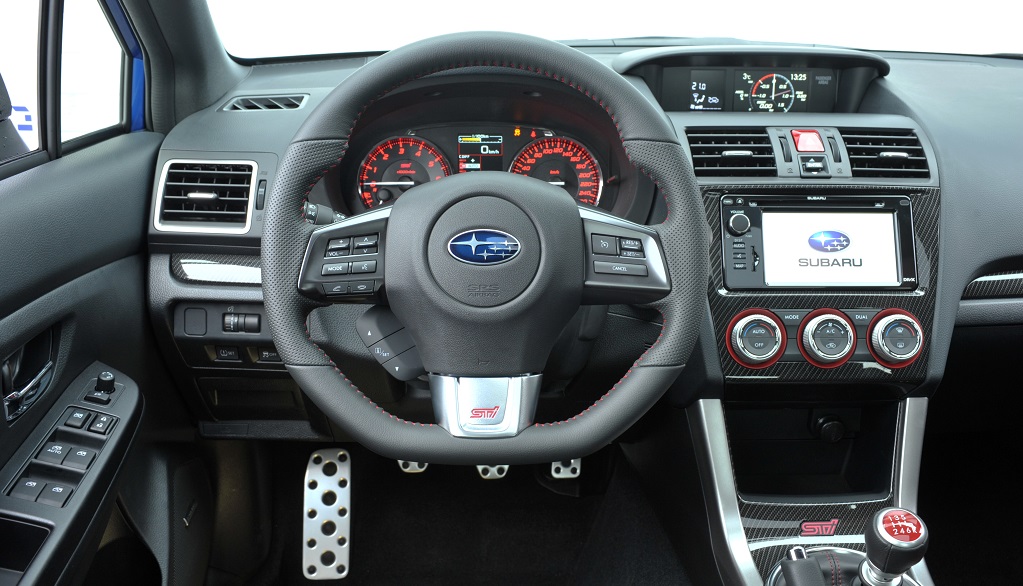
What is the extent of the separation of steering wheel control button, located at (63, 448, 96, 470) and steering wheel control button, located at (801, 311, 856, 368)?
129 cm

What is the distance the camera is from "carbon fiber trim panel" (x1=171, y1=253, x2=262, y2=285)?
5.29 ft

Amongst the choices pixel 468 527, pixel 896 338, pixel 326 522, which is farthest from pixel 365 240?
pixel 468 527

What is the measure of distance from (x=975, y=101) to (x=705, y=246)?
1070 mm

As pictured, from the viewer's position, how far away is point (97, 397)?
1.41 meters

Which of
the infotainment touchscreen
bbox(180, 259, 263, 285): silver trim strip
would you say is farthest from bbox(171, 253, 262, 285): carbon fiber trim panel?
the infotainment touchscreen

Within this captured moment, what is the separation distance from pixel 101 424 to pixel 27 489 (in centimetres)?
16

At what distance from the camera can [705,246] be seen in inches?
46.7

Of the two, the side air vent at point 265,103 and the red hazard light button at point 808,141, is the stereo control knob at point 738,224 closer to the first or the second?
the red hazard light button at point 808,141

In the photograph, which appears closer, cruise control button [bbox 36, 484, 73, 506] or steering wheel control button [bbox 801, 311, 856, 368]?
cruise control button [bbox 36, 484, 73, 506]

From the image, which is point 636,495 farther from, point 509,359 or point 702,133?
point 509,359

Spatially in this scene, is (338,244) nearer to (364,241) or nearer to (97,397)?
(364,241)

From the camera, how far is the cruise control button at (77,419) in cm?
135

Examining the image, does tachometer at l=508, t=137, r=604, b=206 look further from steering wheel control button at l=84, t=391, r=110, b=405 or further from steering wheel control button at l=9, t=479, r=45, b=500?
steering wheel control button at l=9, t=479, r=45, b=500

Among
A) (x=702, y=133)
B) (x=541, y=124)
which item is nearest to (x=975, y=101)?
(x=702, y=133)
